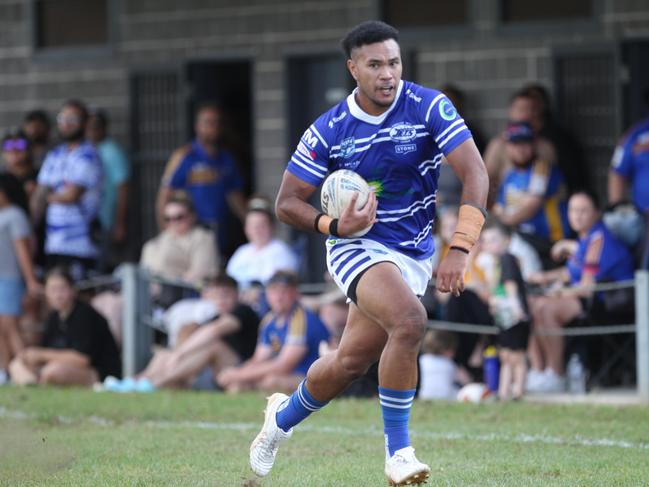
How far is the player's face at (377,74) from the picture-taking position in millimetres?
7305

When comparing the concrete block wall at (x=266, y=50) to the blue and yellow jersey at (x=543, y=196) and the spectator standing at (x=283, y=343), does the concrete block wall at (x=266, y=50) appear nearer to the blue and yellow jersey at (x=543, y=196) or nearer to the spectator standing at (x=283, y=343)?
the blue and yellow jersey at (x=543, y=196)

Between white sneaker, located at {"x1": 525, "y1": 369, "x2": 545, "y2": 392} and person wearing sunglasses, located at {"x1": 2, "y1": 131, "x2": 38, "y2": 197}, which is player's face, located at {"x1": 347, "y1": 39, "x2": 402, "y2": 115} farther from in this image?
person wearing sunglasses, located at {"x1": 2, "y1": 131, "x2": 38, "y2": 197}

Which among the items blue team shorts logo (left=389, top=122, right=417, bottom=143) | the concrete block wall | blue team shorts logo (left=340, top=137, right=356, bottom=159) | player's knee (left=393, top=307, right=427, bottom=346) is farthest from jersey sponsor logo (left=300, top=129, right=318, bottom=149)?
the concrete block wall

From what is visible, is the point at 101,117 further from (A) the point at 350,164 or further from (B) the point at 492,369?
(A) the point at 350,164

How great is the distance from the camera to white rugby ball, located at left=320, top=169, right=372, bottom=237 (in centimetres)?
720

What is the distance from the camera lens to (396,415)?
7.10 m

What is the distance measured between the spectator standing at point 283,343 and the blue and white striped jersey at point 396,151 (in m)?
4.97

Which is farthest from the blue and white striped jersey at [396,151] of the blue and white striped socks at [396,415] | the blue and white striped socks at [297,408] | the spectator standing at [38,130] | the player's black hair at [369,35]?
the spectator standing at [38,130]

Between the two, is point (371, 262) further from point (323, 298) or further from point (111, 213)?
point (111, 213)

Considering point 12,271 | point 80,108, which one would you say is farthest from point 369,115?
point 80,108

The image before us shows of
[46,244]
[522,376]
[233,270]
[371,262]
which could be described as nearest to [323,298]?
[233,270]

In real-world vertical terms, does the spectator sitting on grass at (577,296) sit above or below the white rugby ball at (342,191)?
below

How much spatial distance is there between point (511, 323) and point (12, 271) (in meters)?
5.41

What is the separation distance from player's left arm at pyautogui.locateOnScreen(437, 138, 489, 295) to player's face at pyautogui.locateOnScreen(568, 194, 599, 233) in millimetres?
5256
